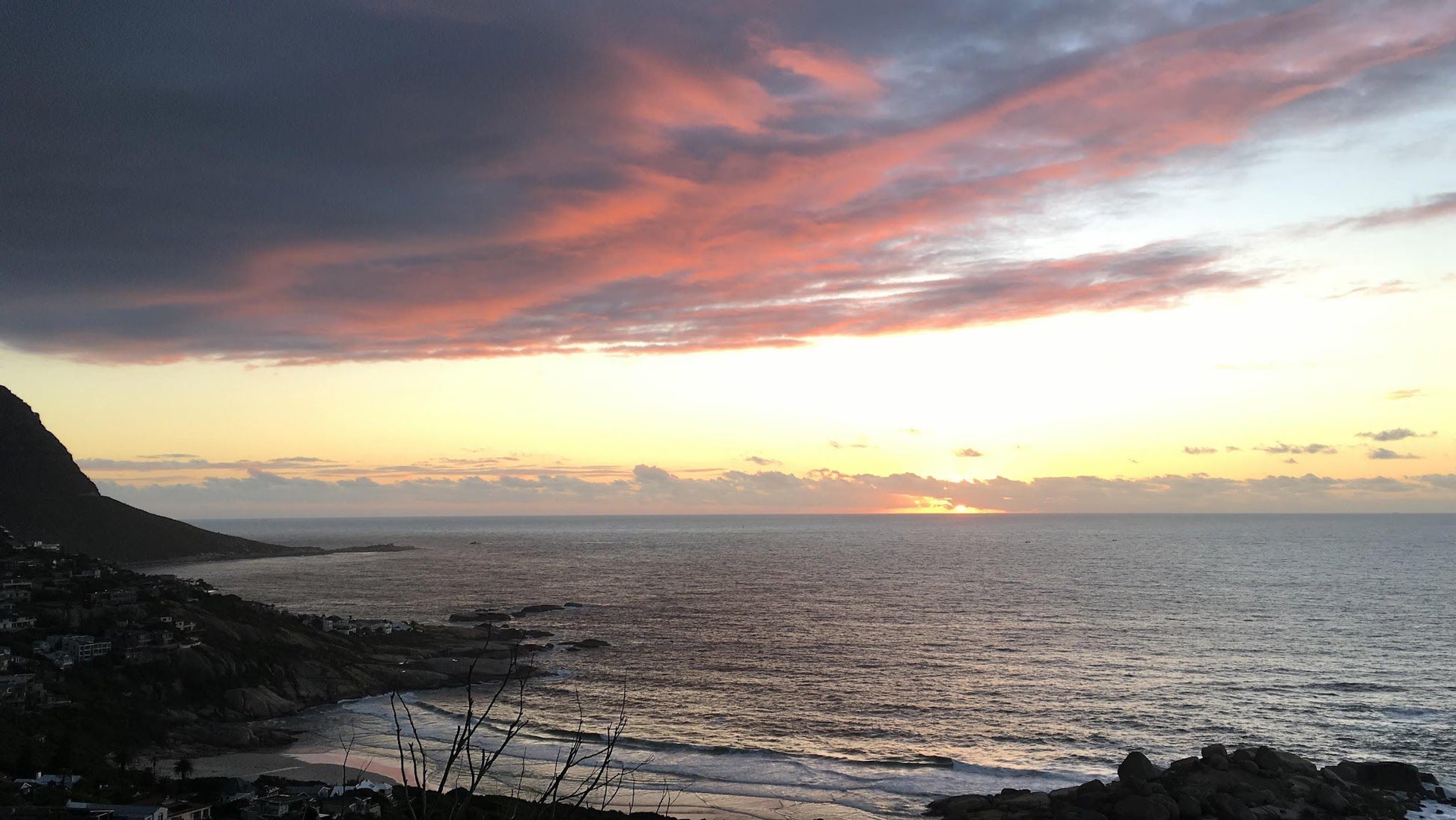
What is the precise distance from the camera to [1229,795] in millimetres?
37312

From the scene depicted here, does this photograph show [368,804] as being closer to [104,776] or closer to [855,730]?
[104,776]

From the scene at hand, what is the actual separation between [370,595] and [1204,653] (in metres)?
108

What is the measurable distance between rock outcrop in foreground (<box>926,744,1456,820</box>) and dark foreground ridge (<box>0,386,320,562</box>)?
595ft

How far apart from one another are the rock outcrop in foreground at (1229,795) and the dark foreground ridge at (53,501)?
18141 centimetres

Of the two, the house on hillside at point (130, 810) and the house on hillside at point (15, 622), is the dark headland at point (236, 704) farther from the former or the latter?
the house on hillside at point (130, 810)

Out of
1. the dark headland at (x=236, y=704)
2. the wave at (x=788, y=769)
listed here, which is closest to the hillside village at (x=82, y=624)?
the dark headland at (x=236, y=704)

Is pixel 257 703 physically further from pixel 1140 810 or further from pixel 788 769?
pixel 1140 810

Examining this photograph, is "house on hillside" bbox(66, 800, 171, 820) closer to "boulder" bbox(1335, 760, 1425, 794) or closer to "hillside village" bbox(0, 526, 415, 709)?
"hillside village" bbox(0, 526, 415, 709)

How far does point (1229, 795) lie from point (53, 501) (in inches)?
8177

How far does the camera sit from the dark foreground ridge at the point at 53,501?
164m

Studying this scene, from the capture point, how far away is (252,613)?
7188 cm

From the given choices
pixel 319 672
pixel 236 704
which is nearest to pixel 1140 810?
pixel 236 704

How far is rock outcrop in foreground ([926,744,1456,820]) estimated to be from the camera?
36.5 metres

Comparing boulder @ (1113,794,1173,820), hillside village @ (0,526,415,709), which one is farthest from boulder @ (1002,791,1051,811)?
hillside village @ (0,526,415,709)
